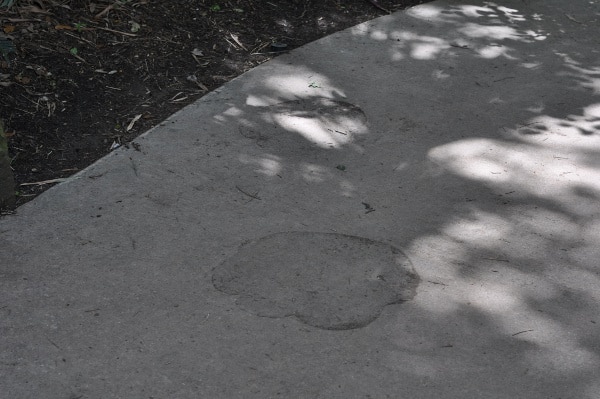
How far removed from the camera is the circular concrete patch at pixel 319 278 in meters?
3.46

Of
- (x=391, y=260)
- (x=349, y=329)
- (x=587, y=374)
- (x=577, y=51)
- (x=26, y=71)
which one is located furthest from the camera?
(x=577, y=51)

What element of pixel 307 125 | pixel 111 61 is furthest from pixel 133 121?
pixel 307 125

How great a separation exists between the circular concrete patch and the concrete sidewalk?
0.01 meters

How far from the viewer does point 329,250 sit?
3887 millimetres

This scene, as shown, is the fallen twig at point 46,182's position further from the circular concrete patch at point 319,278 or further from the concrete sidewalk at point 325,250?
the circular concrete patch at point 319,278

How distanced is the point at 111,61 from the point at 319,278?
9.20 feet

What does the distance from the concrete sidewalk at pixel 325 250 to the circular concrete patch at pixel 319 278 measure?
0.01 m

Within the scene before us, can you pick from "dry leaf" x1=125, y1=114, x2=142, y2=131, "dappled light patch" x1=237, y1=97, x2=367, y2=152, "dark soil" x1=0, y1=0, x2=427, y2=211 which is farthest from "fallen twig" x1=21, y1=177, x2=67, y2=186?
"dappled light patch" x1=237, y1=97, x2=367, y2=152

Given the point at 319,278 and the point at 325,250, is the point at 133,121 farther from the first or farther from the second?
the point at 319,278

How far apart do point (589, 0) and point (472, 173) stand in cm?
432

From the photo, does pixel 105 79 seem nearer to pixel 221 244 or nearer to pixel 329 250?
pixel 221 244

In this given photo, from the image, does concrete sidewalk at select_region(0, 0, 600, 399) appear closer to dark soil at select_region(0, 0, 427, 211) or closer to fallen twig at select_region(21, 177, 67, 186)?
fallen twig at select_region(21, 177, 67, 186)

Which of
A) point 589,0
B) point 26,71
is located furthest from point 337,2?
point 26,71

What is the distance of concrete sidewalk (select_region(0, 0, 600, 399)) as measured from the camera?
312 centimetres
